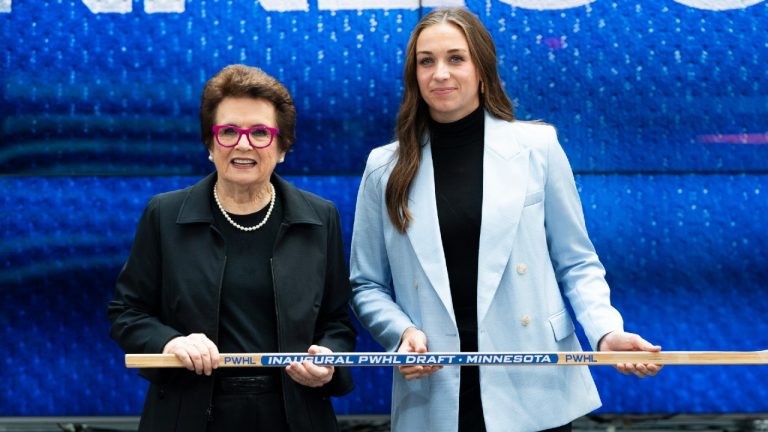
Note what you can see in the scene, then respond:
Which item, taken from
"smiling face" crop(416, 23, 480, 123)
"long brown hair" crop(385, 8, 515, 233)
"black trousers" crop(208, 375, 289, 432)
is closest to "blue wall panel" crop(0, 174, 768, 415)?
"long brown hair" crop(385, 8, 515, 233)

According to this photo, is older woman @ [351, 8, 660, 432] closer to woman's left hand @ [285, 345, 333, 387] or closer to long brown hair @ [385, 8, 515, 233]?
long brown hair @ [385, 8, 515, 233]

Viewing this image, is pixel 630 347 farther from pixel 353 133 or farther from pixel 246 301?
pixel 353 133

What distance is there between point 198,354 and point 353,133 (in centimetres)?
201

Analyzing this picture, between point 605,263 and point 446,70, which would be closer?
point 446,70

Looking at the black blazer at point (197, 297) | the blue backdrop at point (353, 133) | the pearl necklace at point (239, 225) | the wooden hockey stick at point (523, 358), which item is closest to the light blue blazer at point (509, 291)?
the wooden hockey stick at point (523, 358)

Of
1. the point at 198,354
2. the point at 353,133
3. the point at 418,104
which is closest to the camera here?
the point at 198,354

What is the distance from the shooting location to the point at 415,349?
290 cm

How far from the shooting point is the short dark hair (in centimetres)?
292

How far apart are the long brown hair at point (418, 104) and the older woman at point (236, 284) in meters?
0.26

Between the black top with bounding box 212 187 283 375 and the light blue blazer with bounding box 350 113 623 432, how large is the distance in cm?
38

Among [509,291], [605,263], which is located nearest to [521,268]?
[509,291]

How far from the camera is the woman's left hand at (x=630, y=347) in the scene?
2.87m

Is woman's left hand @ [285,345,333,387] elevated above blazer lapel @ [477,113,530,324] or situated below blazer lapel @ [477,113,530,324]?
below

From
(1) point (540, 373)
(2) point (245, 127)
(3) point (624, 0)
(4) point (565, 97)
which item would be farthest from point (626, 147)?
(2) point (245, 127)
